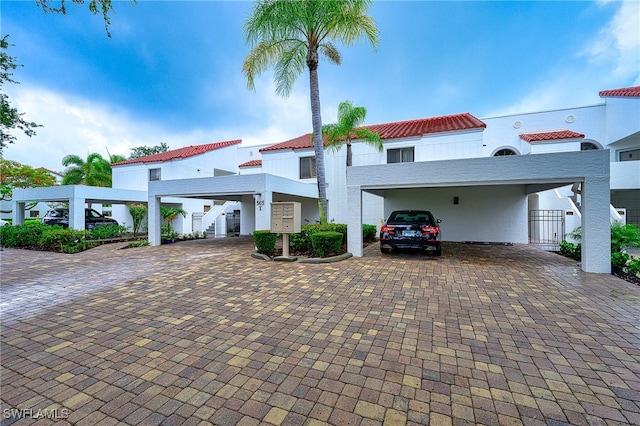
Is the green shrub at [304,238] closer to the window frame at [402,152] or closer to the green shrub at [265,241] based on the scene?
the green shrub at [265,241]

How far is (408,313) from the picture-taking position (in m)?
4.30

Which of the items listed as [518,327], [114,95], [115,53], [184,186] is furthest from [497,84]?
[114,95]

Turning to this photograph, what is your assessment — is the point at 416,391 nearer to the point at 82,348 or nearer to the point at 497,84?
the point at 82,348

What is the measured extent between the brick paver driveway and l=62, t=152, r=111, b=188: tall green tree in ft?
54.8

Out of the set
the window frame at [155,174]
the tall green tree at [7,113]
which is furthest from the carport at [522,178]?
the window frame at [155,174]

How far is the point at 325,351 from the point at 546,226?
15138mm

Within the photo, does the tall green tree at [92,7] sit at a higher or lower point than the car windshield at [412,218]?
higher

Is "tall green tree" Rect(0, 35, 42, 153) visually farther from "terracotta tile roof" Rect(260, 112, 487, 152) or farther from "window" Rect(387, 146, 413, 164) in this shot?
"window" Rect(387, 146, 413, 164)

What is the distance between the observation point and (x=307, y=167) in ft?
53.0

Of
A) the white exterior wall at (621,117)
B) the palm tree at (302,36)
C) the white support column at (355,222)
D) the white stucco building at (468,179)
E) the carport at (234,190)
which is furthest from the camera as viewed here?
the white exterior wall at (621,117)

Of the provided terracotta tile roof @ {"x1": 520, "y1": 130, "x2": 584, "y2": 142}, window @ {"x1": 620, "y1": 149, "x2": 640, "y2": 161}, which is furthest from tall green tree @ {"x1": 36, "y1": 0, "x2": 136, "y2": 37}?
window @ {"x1": 620, "y1": 149, "x2": 640, "y2": 161}

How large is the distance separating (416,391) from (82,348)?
155 inches

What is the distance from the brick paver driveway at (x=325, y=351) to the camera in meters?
2.22

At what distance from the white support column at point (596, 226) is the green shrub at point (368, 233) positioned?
751 cm
